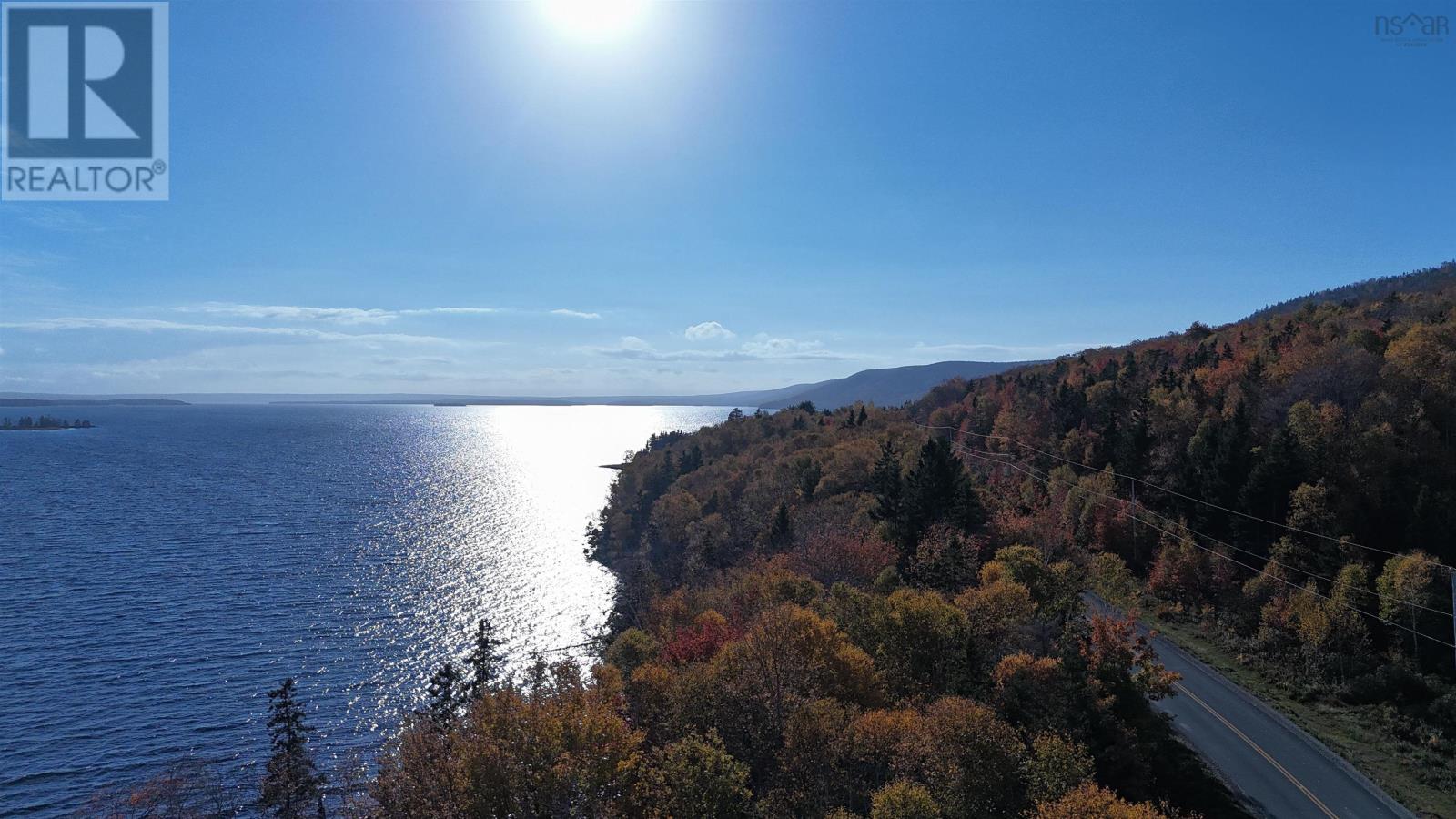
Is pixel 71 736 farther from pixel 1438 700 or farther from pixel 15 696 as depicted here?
pixel 1438 700

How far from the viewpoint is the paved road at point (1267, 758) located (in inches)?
1316

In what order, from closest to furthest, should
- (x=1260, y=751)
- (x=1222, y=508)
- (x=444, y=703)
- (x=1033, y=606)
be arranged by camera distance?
(x=1260, y=751), (x=1033, y=606), (x=444, y=703), (x=1222, y=508)

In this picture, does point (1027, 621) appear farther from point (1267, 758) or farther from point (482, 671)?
point (482, 671)

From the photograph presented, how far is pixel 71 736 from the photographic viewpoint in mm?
49125

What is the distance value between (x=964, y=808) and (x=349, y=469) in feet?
659

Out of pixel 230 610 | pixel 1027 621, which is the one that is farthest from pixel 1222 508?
pixel 230 610

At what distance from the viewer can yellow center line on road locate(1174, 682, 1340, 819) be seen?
33312 mm

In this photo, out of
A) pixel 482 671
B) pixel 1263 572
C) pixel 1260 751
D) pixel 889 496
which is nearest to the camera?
pixel 1260 751

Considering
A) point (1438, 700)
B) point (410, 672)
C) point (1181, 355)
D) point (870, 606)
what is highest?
point (1181, 355)

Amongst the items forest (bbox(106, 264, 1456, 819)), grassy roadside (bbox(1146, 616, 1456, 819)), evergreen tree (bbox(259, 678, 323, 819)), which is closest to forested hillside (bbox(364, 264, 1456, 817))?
forest (bbox(106, 264, 1456, 819))

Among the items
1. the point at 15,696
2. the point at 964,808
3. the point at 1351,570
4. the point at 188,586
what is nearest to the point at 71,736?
the point at 15,696

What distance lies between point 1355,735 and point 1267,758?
9.56 meters

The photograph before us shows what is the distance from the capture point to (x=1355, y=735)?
136 ft

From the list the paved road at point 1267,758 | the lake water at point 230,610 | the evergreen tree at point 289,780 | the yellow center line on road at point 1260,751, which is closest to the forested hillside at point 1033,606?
the paved road at point 1267,758
